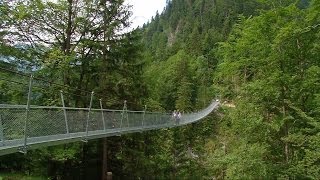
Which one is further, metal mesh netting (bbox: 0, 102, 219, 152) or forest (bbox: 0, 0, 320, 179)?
forest (bbox: 0, 0, 320, 179)

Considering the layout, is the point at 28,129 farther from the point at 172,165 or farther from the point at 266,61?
the point at 172,165

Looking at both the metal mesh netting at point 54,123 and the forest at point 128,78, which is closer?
the metal mesh netting at point 54,123

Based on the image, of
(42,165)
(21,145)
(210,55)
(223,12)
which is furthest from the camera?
(223,12)

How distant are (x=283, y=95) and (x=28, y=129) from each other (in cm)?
897

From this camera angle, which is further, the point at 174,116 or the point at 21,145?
the point at 174,116

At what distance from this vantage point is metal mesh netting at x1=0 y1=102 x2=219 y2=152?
4338 mm

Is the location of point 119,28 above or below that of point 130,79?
above

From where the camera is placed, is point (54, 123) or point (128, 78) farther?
point (128, 78)

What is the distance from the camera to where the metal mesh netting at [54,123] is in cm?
434

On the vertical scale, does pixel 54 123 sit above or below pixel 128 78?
below

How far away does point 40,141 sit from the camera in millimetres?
4930

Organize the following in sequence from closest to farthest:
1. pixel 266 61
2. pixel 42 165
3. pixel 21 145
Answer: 1. pixel 21 145
2. pixel 266 61
3. pixel 42 165

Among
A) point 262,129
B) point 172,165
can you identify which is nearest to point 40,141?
point 262,129

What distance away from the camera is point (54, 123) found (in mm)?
5551
